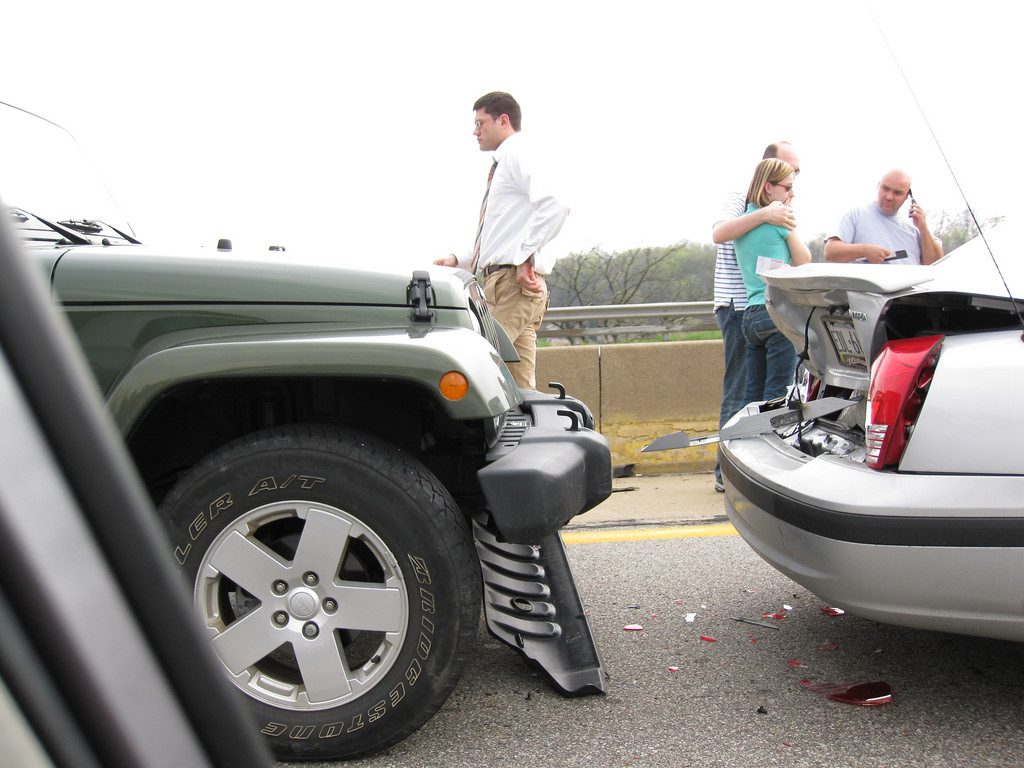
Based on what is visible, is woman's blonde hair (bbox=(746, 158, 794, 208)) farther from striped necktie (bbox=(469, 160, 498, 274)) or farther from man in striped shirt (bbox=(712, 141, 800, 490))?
striped necktie (bbox=(469, 160, 498, 274))

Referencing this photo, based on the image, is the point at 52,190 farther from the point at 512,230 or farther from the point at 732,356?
the point at 732,356

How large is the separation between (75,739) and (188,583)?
1945 millimetres

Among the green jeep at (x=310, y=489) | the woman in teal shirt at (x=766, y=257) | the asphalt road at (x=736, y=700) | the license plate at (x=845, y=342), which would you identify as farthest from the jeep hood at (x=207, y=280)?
the woman in teal shirt at (x=766, y=257)

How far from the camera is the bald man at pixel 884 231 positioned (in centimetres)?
544

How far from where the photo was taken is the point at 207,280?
2.53 m

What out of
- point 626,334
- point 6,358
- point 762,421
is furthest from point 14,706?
point 626,334

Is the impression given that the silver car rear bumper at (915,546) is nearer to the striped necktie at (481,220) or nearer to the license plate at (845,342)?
the license plate at (845,342)

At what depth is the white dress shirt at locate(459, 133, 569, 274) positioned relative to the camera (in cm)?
502

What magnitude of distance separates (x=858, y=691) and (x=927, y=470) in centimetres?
81

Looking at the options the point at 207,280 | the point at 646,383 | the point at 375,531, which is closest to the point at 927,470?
the point at 375,531

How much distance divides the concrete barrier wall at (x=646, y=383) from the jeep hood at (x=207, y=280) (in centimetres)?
446

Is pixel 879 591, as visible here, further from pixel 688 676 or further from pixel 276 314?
pixel 276 314

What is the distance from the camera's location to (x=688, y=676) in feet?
10.0

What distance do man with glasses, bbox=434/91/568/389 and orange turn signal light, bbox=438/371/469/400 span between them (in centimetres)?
263
